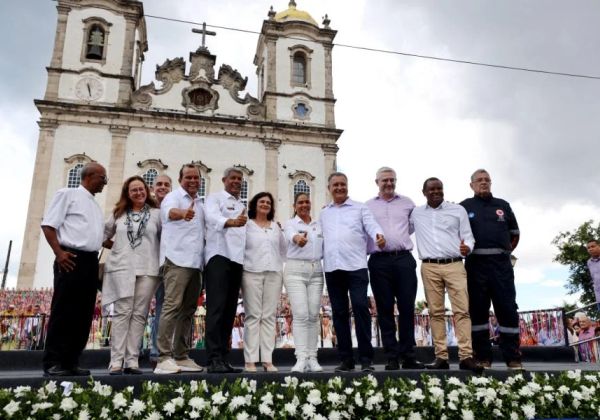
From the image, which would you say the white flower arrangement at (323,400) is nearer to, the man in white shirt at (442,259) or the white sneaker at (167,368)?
the white sneaker at (167,368)

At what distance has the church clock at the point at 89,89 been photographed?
22.2 m

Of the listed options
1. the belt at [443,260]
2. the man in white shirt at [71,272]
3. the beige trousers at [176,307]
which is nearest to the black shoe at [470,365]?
the belt at [443,260]

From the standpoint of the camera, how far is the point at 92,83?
2250cm

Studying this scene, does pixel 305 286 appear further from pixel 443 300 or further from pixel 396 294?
pixel 443 300

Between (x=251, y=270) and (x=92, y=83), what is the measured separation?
21.1 metres

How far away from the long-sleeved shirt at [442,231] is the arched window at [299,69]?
70.5 feet

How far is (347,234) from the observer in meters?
5.11

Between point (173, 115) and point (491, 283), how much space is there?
20.3 meters

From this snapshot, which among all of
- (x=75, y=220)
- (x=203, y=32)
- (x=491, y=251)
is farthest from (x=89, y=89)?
(x=491, y=251)

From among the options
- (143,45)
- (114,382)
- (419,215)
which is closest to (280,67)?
(143,45)

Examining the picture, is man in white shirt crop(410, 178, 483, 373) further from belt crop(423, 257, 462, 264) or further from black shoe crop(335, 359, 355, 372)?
→ black shoe crop(335, 359, 355, 372)

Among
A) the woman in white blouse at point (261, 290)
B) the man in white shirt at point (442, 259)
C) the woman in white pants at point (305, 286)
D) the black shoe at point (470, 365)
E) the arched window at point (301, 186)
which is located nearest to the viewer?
the black shoe at point (470, 365)

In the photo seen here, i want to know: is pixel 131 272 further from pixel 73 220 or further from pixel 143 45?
pixel 143 45

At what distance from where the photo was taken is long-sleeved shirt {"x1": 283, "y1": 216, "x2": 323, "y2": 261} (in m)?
5.04
